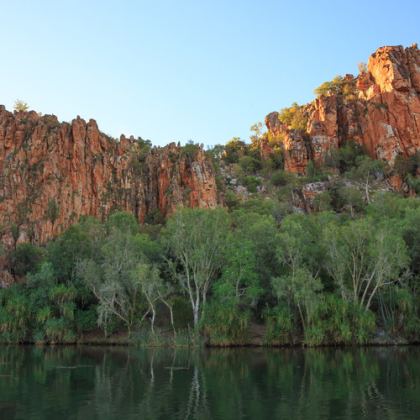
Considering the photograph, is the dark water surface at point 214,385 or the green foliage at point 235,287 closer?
the dark water surface at point 214,385

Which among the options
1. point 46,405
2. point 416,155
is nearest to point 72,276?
point 46,405

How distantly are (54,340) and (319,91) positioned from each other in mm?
106995

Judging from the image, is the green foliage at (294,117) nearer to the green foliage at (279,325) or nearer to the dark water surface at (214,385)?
the green foliage at (279,325)

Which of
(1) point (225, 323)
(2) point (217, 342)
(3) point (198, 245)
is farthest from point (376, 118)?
(2) point (217, 342)

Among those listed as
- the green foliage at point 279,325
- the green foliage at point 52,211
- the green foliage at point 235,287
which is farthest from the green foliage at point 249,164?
the green foliage at point 279,325

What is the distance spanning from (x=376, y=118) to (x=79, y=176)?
6500cm

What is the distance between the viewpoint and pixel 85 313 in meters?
54.3

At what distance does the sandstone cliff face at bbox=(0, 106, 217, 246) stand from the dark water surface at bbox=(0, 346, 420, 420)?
158ft

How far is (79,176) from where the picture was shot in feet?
303

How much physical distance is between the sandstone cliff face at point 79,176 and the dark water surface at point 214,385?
48.1 meters

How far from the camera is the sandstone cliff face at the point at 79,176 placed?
86.6 metres

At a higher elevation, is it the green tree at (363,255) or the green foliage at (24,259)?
the green foliage at (24,259)

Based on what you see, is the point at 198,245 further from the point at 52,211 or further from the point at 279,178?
the point at 279,178

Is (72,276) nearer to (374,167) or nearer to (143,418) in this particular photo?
(143,418)
